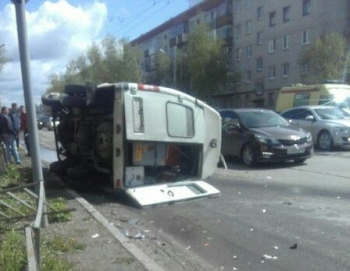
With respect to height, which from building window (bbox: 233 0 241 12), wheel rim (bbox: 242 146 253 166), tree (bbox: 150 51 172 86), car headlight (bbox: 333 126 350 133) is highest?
building window (bbox: 233 0 241 12)

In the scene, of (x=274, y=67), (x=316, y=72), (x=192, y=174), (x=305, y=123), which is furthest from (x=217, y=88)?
(x=192, y=174)

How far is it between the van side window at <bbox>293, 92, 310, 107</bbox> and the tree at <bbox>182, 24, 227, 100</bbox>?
29444 millimetres

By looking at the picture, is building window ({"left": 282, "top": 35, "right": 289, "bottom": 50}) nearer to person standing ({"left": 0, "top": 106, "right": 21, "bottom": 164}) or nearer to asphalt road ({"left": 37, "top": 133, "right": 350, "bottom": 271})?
person standing ({"left": 0, "top": 106, "right": 21, "bottom": 164})

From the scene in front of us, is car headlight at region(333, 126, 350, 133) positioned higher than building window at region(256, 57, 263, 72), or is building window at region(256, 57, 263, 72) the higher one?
building window at region(256, 57, 263, 72)

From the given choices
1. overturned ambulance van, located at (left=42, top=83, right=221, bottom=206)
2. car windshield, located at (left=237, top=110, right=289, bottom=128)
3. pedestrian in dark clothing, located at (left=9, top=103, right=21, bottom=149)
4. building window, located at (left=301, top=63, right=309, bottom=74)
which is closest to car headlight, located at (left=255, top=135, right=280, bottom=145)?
car windshield, located at (left=237, top=110, right=289, bottom=128)

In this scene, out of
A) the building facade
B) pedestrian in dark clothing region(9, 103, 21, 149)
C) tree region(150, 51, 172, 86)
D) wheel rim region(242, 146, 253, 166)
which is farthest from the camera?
tree region(150, 51, 172, 86)

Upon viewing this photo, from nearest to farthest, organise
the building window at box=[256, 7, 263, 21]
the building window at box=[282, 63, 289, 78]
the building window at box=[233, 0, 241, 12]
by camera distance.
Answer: the building window at box=[282, 63, 289, 78]
the building window at box=[256, 7, 263, 21]
the building window at box=[233, 0, 241, 12]

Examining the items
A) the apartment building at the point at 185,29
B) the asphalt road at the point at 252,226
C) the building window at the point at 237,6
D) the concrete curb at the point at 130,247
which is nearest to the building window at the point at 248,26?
the building window at the point at 237,6

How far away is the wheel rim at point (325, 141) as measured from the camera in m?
17.7

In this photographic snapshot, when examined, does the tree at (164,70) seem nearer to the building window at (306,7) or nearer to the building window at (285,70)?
the building window at (285,70)

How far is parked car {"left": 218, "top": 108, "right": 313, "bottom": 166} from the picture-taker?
42.8 ft

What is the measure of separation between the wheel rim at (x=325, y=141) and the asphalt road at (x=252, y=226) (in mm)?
6845

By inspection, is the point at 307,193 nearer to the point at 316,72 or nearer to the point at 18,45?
the point at 18,45

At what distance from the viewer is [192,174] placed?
9906 millimetres
